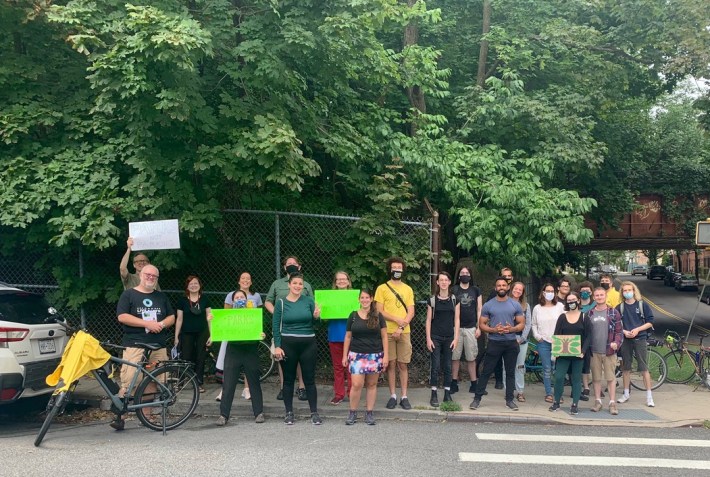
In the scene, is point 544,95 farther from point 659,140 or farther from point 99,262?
point 659,140

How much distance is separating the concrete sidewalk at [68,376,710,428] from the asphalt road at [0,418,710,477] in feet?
0.73

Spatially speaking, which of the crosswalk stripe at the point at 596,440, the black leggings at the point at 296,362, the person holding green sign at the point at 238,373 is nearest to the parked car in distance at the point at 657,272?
the crosswalk stripe at the point at 596,440

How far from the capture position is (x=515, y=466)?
5832 millimetres

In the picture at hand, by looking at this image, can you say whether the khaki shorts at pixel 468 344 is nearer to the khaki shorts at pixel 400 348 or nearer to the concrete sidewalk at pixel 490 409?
the concrete sidewalk at pixel 490 409

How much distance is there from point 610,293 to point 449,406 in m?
3.98

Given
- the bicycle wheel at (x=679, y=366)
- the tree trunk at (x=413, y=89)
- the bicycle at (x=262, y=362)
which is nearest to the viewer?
the bicycle at (x=262, y=362)

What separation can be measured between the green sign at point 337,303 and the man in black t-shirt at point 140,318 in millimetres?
2006

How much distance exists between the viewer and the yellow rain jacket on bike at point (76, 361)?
6.41m

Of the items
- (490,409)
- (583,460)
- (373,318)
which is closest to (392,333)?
(373,318)

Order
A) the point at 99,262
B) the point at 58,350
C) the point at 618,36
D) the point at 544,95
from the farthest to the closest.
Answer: the point at 618,36
the point at 544,95
the point at 99,262
the point at 58,350

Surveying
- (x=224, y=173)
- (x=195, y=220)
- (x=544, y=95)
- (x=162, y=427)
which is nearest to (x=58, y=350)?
(x=162, y=427)

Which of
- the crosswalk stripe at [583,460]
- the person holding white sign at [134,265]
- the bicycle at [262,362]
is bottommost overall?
the crosswalk stripe at [583,460]

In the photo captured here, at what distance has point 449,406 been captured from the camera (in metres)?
7.99

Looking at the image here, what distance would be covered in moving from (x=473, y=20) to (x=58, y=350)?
11.8 meters
